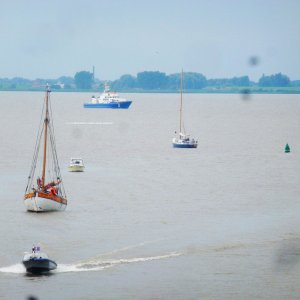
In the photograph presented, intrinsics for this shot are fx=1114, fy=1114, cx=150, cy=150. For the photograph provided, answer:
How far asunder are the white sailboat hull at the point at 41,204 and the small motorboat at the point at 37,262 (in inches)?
787

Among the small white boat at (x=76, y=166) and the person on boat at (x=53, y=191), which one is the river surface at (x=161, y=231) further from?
the person on boat at (x=53, y=191)

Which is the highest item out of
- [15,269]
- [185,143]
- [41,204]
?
[41,204]

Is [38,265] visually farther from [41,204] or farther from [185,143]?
[185,143]

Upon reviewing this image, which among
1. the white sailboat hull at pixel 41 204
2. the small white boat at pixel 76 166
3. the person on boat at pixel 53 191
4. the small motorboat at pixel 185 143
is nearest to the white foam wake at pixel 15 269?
the white sailboat hull at pixel 41 204

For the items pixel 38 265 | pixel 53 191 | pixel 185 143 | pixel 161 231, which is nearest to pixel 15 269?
pixel 38 265

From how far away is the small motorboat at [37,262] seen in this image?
6053 cm

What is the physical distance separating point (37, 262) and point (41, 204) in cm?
2084

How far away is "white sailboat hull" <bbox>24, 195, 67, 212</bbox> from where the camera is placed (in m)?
81.1

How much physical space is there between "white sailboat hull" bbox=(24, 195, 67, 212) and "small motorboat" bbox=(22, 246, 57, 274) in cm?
1998

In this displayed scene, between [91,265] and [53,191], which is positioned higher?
[53,191]

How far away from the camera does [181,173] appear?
11562cm

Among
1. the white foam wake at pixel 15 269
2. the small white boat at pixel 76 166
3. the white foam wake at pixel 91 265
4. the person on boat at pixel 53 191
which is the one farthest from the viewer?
the small white boat at pixel 76 166

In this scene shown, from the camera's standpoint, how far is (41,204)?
81188 millimetres

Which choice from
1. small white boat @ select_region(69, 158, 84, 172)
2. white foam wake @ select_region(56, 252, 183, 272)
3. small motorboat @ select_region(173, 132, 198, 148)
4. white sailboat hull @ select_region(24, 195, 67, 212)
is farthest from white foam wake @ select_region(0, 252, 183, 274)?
small motorboat @ select_region(173, 132, 198, 148)
